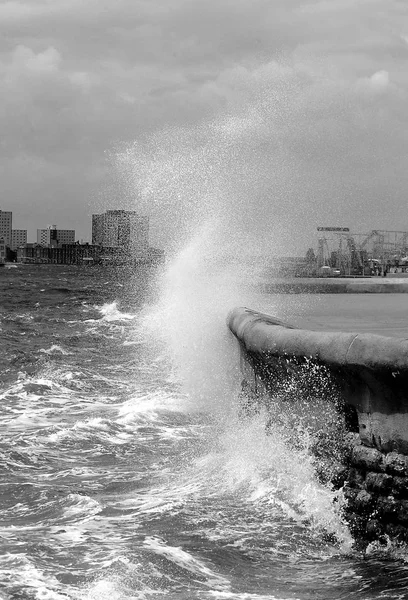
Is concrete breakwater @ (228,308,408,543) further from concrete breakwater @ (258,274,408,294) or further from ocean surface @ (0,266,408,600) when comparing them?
concrete breakwater @ (258,274,408,294)

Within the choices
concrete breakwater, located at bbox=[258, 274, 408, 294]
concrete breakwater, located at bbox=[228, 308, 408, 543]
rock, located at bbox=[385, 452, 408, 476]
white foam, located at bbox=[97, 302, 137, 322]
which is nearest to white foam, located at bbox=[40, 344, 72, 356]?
concrete breakwater, located at bbox=[258, 274, 408, 294]

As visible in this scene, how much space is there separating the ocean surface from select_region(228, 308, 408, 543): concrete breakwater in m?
0.20

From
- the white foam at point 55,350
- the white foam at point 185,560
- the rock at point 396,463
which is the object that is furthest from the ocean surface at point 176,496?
the white foam at point 55,350

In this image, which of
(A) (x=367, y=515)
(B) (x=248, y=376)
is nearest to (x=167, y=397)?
(B) (x=248, y=376)

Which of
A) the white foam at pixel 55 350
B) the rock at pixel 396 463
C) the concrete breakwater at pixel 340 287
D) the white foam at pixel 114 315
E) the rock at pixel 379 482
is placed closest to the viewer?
the rock at pixel 396 463

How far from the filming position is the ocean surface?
196 inches

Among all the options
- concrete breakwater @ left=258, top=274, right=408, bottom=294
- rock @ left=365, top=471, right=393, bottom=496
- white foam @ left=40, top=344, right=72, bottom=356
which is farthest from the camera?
white foam @ left=40, top=344, right=72, bottom=356

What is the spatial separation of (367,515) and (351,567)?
0.34 meters

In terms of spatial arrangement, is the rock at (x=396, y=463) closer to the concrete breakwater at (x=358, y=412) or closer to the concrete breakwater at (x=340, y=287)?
the concrete breakwater at (x=358, y=412)

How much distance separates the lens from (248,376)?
325 inches

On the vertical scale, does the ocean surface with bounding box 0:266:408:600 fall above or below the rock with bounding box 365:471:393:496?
below

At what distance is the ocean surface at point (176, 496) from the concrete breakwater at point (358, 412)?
0.64 feet

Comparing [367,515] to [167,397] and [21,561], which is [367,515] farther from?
Answer: [167,397]

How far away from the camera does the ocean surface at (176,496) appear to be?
16.4 ft
